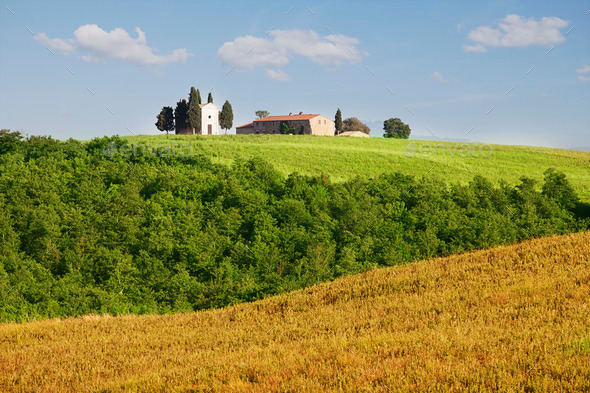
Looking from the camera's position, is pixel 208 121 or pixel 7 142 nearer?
pixel 7 142

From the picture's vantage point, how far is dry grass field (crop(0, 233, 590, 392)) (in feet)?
24.2

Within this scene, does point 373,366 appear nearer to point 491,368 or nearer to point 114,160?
point 491,368

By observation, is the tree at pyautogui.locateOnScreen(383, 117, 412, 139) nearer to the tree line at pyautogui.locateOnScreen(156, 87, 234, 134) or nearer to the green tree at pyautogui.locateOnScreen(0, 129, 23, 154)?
the tree line at pyautogui.locateOnScreen(156, 87, 234, 134)

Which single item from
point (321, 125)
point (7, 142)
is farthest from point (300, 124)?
point (7, 142)

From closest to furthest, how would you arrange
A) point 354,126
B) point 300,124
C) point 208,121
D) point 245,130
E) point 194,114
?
point 194,114 < point 208,121 < point 300,124 < point 245,130 < point 354,126

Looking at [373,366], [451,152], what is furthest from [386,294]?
[451,152]

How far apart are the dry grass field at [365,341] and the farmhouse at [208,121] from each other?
3082 inches

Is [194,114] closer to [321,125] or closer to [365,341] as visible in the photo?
[321,125]

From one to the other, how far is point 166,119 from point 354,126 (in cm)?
7001

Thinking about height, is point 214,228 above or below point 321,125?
below

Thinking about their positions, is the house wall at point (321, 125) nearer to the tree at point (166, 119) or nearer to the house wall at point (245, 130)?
the house wall at point (245, 130)

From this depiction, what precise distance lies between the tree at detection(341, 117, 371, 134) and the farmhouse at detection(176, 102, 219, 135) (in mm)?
56310

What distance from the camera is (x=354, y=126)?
478ft

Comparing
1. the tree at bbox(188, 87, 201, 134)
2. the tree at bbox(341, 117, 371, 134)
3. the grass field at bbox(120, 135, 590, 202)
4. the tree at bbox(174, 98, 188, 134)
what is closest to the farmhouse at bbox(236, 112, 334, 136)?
the tree at bbox(341, 117, 371, 134)
